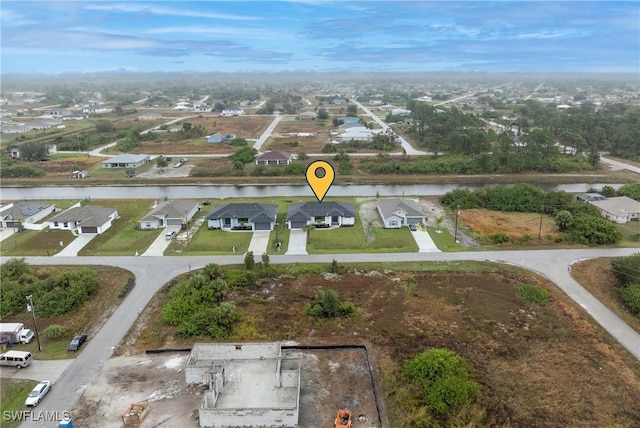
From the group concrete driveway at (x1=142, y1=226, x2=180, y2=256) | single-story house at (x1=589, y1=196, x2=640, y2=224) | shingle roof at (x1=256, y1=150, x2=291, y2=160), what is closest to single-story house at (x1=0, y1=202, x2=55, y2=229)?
concrete driveway at (x1=142, y1=226, x2=180, y2=256)

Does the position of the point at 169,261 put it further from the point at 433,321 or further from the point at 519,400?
the point at 519,400

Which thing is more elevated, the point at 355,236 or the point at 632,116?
the point at 632,116

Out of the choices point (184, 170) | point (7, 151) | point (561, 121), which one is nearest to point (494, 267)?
point (184, 170)

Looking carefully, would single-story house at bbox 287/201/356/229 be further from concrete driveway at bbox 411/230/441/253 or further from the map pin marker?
the map pin marker

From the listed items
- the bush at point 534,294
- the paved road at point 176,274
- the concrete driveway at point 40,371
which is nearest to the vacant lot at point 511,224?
the paved road at point 176,274

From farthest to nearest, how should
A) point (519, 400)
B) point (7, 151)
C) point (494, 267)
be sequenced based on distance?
point (7, 151) → point (494, 267) → point (519, 400)

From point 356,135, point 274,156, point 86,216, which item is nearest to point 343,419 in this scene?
point 86,216
